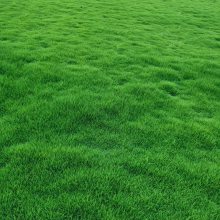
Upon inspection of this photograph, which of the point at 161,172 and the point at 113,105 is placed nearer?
the point at 161,172

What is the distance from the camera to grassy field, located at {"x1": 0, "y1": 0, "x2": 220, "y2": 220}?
4.34 m

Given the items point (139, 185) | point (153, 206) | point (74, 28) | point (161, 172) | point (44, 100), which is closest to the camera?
point (153, 206)

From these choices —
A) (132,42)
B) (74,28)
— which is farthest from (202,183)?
(74,28)

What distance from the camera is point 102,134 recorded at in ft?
19.1

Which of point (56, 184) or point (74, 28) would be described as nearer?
Result: point (56, 184)

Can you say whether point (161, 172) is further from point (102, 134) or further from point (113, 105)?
point (113, 105)

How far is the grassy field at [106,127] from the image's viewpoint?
4.34m

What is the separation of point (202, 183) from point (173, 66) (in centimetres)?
549

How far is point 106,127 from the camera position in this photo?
6.07 metres

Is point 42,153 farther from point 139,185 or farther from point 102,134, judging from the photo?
point 139,185

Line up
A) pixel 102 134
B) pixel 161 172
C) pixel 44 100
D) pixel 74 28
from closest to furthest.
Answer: pixel 161 172
pixel 102 134
pixel 44 100
pixel 74 28

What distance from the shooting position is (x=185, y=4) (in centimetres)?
2234

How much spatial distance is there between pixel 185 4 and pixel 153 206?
20.4 m

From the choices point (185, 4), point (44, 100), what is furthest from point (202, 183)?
point (185, 4)
